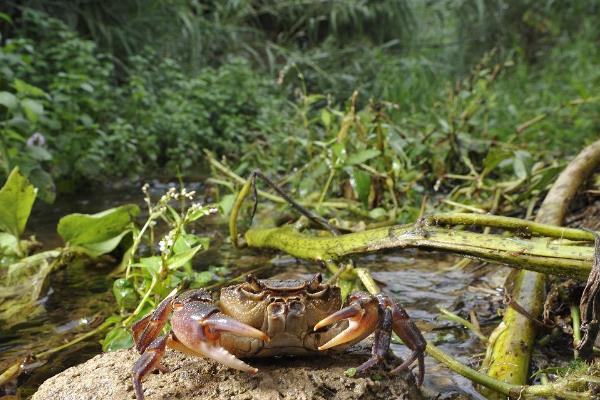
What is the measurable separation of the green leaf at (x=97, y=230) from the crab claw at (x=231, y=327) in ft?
5.23

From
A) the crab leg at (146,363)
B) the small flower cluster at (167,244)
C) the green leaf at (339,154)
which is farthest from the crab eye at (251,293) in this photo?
the green leaf at (339,154)

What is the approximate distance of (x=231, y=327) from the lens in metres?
1.39

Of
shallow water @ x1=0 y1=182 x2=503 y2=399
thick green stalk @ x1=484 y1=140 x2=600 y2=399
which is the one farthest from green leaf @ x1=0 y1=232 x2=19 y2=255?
thick green stalk @ x1=484 y1=140 x2=600 y2=399

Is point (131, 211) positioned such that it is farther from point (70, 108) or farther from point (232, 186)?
point (70, 108)

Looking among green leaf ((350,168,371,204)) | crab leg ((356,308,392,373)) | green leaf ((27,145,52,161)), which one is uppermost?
crab leg ((356,308,392,373))

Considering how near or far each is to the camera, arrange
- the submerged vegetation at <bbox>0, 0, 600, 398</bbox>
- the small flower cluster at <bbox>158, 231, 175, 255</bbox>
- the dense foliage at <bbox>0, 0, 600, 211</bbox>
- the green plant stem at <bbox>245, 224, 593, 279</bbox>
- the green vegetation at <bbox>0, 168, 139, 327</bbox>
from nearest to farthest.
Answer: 1. the green plant stem at <bbox>245, 224, 593, 279</bbox>
2. the small flower cluster at <bbox>158, 231, 175, 255</bbox>
3. the submerged vegetation at <bbox>0, 0, 600, 398</bbox>
4. the green vegetation at <bbox>0, 168, 139, 327</bbox>
5. the dense foliage at <bbox>0, 0, 600, 211</bbox>

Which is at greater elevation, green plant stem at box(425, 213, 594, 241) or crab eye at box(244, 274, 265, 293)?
crab eye at box(244, 274, 265, 293)

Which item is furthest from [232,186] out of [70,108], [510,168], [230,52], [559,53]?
[559,53]

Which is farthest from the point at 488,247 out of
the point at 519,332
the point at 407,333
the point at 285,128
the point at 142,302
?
the point at 285,128

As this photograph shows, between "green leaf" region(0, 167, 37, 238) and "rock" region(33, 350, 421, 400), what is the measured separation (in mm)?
1391

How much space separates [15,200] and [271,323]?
1872 millimetres

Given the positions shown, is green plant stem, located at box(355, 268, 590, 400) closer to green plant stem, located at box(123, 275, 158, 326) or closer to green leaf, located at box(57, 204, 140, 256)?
green plant stem, located at box(123, 275, 158, 326)

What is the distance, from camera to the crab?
142cm

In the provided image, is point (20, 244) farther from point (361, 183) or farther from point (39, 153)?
point (361, 183)
